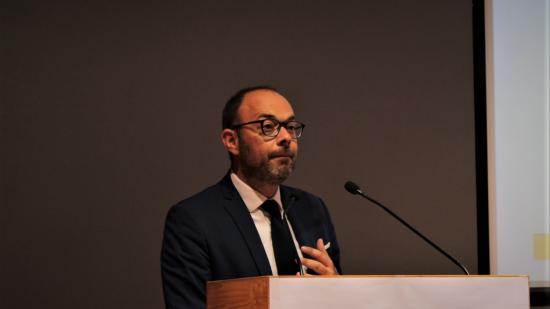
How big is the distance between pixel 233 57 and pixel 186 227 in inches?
54.5

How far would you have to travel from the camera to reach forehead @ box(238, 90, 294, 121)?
254 centimetres

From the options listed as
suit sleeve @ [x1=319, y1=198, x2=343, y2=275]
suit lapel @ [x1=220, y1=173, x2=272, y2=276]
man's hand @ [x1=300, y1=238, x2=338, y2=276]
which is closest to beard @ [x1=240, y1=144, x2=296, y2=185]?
suit lapel @ [x1=220, y1=173, x2=272, y2=276]

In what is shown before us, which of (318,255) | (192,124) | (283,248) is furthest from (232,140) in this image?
(192,124)

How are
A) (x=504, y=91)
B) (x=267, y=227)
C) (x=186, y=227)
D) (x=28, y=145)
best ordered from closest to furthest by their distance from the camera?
(x=186, y=227), (x=267, y=227), (x=28, y=145), (x=504, y=91)

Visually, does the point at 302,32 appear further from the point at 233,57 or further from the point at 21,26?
the point at 21,26

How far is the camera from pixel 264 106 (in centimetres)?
255

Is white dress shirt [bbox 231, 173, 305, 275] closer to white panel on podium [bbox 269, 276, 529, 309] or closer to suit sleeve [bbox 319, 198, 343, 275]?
suit sleeve [bbox 319, 198, 343, 275]

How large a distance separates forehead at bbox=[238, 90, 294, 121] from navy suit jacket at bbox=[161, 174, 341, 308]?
28cm

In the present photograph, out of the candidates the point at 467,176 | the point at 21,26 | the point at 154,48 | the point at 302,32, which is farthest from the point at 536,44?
the point at 21,26

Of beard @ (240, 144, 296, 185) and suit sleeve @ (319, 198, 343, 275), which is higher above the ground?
beard @ (240, 144, 296, 185)

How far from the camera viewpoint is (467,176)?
377cm

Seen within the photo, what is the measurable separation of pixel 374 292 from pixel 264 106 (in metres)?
1.09

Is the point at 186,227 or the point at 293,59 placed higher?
the point at 293,59

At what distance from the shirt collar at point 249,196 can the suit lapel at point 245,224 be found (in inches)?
1.0
